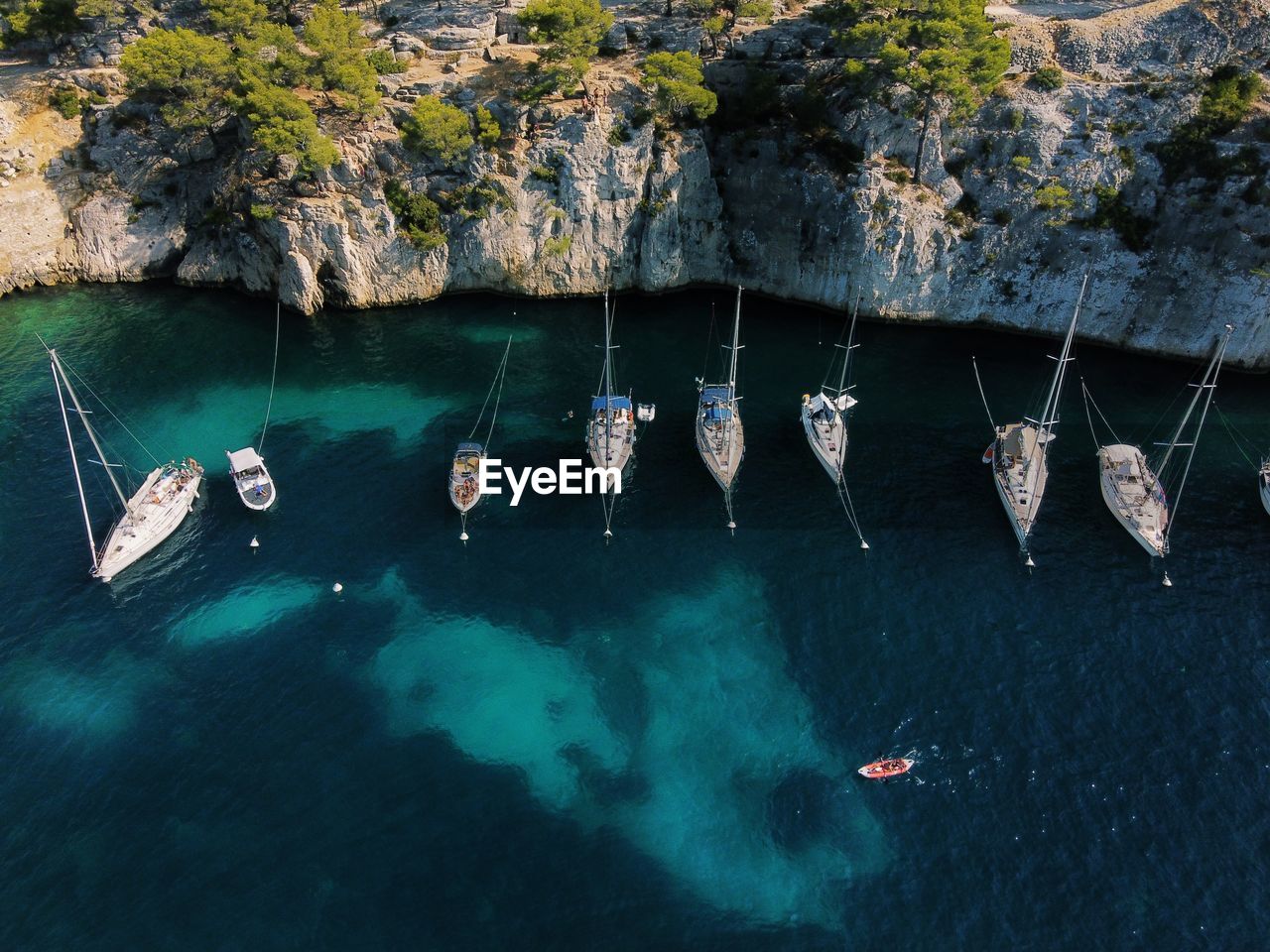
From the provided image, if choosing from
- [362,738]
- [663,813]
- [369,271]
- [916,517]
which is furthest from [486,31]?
[663,813]

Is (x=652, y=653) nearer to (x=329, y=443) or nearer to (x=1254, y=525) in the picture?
(x=329, y=443)

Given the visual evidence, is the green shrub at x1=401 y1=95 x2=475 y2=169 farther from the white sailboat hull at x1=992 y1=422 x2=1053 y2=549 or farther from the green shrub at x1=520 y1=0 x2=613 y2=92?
the white sailboat hull at x1=992 y1=422 x2=1053 y2=549

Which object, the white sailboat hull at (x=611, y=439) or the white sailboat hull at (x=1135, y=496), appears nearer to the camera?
the white sailboat hull at (x=1135, y=496)

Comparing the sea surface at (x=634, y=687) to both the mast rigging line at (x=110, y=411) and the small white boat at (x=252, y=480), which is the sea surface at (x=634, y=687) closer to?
the mast rigging line at (x=110, y=411)

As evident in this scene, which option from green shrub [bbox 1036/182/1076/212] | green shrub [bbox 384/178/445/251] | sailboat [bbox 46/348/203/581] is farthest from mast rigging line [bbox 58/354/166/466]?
green shrub [bbox 1036/182/1076/212]

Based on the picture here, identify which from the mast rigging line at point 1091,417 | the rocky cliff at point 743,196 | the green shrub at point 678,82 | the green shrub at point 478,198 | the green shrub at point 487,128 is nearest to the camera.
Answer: the mast rigging line at point 1091,417

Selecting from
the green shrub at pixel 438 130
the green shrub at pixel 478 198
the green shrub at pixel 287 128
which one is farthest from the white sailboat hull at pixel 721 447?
the green shrub at pixel 287 128
